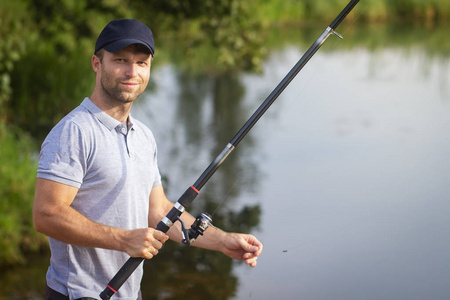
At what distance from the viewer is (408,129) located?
10.5 meters

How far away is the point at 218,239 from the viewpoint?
2.02 meters

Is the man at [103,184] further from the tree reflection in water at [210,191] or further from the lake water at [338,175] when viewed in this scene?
the tree reflection in water at [210,191]

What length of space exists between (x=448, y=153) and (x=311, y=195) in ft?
8.30

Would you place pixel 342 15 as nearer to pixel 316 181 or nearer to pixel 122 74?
pixel 122 74

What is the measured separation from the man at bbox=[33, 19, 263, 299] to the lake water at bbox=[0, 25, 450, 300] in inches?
135

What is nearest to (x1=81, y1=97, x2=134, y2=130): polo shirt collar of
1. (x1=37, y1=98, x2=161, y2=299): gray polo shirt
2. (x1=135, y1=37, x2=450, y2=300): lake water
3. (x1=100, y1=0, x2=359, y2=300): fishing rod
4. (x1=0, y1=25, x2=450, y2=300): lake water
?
(x1=37, y1=98, x2=161, y2=299): gray polo shirt

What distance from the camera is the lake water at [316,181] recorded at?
571 centimetres

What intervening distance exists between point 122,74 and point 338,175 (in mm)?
6830

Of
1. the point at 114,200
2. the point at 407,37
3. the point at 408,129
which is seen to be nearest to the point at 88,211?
the point at 114,200

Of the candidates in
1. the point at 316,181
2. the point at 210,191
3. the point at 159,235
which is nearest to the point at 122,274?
the point at 159,235

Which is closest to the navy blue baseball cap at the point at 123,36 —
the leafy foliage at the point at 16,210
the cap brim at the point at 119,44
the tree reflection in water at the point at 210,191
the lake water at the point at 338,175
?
the cap brim at the point at 119,44

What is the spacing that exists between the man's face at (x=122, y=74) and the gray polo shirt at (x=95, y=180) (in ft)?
0.23

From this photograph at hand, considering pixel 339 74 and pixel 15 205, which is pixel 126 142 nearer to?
pixel 15 205

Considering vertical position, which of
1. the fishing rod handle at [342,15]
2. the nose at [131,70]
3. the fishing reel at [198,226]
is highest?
the fishing rod handle at [342,15]
